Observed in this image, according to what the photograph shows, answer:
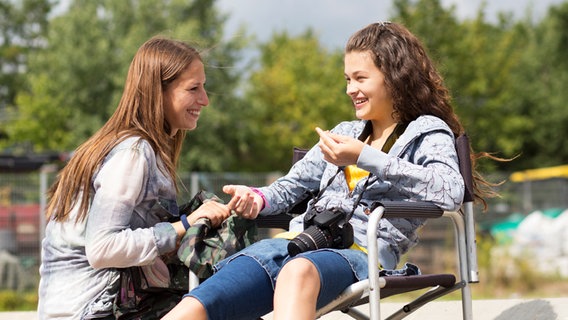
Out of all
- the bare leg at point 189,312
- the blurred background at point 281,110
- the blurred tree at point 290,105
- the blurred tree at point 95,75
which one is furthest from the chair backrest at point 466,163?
the blurred tree at point 290,105

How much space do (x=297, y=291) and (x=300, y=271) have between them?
0.06 m

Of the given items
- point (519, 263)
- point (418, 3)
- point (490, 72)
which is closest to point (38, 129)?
point (418, 3)

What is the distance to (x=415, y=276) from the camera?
8.45 feet

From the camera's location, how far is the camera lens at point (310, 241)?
8.20ft

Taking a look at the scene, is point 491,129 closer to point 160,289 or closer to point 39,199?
point 39,199

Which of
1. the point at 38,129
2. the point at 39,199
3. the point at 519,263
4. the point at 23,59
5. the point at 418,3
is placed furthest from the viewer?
the point at 23,59

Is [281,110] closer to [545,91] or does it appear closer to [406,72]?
[545,91]

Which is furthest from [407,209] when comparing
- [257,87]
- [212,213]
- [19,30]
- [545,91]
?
[19,30]

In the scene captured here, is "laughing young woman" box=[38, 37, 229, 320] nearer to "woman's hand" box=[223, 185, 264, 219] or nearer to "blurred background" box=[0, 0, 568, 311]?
"woman's hand" box=[223, 185, 264, 219]

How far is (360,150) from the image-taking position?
2.56m

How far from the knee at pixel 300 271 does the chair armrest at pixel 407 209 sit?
0.29 m

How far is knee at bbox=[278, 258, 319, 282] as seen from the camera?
229 cm

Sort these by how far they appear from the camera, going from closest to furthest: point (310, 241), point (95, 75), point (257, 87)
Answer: point (310, 241) → point (95, 75) → point (257, 87)

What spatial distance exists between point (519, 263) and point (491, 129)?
44.2 ft
